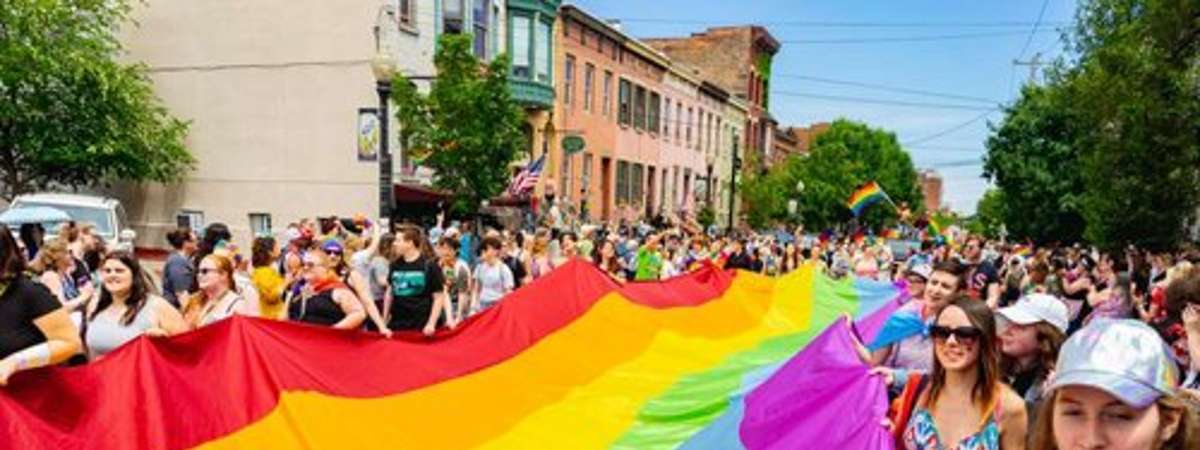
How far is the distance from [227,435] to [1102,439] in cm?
459

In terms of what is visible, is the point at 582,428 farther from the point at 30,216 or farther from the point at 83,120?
the point at 83,120

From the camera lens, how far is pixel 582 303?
10.0 meters

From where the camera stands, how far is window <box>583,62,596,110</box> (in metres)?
38.0

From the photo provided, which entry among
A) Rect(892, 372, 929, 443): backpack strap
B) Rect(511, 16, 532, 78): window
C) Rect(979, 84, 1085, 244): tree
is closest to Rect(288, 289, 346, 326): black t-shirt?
Rect(892, 372, 929, 443): backpack strap

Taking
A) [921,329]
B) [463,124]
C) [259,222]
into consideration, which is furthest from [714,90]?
[921,329]

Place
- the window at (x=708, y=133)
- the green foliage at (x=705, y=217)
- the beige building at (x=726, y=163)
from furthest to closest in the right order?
the beige building at (x=726, y=163), the window at (x=708, y=133), the green foliage at (x=705, y=217)

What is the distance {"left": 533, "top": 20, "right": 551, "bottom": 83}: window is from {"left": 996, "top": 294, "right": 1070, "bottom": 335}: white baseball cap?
28752 mm

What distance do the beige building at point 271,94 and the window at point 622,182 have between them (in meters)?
13.9

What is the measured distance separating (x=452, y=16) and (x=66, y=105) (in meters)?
10.5

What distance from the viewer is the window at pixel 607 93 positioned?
40.2 metres

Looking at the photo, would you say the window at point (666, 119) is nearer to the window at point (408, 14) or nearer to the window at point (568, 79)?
the window at point (568, 79)

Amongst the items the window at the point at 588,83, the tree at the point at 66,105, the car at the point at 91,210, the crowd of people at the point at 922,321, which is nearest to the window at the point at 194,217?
the tree at the point at 66,105

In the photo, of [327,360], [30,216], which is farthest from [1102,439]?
[30,216]

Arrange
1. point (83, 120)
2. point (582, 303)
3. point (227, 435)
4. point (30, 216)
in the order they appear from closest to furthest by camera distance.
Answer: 1. point (227, 435)
2. point (582, 303)
3. point (30, 216)
4. point (83, 120)
